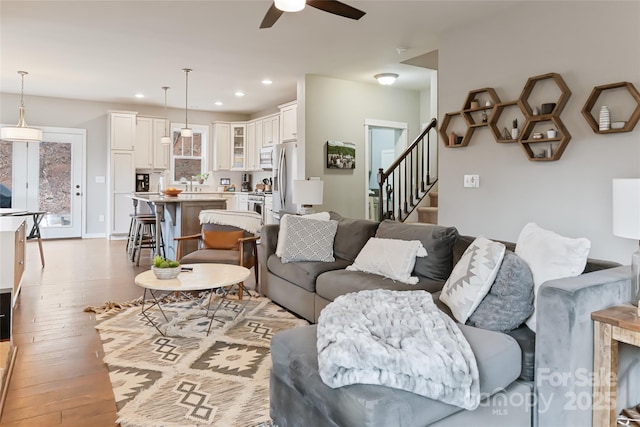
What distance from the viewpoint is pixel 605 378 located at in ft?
6.03

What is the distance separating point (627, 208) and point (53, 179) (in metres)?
9.31

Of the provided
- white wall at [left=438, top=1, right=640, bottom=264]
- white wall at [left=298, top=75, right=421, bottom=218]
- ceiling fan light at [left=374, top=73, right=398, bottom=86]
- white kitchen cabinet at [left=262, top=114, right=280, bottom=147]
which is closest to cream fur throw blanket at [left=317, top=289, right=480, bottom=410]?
white wall at [left=438, top=1, right=640, bottom=264]

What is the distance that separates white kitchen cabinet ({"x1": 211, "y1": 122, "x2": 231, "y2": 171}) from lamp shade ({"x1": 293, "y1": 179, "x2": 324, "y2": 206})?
497 cm

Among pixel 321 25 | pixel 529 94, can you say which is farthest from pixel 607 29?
pixel 321 25

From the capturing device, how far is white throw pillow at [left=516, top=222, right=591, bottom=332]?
207 centimetres

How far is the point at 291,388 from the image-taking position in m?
1.88

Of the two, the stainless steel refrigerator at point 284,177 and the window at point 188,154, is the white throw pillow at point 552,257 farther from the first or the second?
the window at point 188,154

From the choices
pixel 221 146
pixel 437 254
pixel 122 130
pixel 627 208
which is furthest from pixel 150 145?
pixel 627 208

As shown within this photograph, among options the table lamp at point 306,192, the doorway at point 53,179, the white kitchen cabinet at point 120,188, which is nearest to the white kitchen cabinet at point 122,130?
the white kitchen cabinet at point 120,188

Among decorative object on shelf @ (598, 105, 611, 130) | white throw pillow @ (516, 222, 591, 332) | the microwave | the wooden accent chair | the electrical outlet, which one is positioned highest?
the microwave

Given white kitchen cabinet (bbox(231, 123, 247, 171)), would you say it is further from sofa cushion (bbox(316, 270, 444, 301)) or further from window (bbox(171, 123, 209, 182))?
sofa cushion (bbox(316, 270, 444, 301))

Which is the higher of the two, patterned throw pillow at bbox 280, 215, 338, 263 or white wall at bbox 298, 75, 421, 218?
white wall at bbox 298, 75, 421, 218

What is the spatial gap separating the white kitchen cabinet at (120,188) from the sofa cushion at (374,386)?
7762mm

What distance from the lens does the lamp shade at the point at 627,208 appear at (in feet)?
6.24
